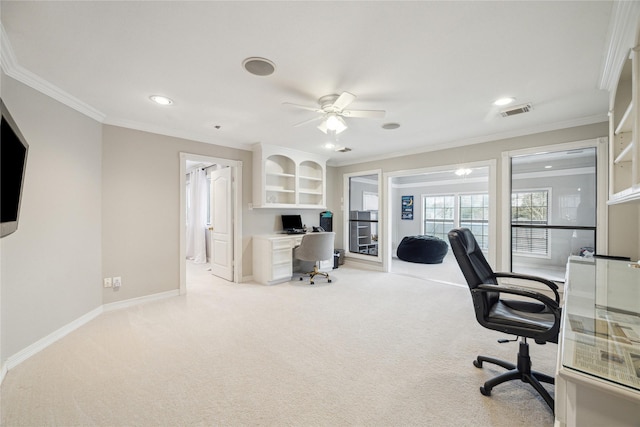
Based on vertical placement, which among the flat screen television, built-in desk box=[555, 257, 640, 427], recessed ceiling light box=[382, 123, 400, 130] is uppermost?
recessed ceiling light box=[382, 123, 400, 130]

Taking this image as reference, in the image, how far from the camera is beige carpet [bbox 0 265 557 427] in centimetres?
163

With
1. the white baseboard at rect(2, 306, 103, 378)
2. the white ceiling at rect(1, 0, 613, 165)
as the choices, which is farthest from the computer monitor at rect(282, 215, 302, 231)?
the white baseboard at rect(2, 306, 103, 378)

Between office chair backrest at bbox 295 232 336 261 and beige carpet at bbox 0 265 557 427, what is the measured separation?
1.17 metres

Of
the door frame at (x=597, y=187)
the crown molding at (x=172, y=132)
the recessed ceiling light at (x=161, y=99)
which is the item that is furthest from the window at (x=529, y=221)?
the recessed ceiling light at (x=161, y=99)

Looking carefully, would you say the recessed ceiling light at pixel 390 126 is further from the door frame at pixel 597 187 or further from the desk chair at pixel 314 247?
the desk chair at pixel 314 247

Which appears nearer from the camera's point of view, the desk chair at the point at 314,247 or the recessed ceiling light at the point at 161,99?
the recessed ceiling light at the point at 161,99

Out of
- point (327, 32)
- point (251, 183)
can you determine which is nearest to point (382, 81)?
point (327, 32)

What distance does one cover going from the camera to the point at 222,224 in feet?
16.1

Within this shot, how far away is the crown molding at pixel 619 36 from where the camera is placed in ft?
4.79

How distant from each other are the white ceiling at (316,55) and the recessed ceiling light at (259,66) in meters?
0.07

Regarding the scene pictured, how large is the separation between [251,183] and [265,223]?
0.80m

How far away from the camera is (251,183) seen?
15.7 feet

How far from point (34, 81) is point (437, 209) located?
872cm

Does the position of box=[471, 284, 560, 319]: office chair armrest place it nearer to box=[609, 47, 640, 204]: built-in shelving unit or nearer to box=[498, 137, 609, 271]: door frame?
box=[609, 47, 640, 204]: built-in shelving unit
